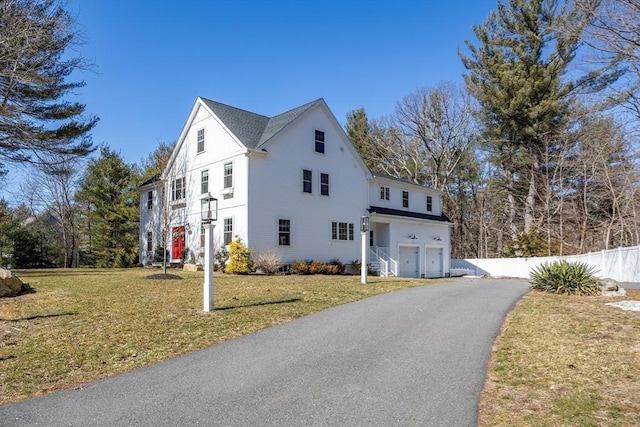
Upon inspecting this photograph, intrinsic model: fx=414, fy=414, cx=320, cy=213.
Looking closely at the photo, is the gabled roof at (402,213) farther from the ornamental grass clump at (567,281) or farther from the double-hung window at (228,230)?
the ornamental grass clump at (567,281)

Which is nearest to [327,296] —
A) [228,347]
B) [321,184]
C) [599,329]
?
[228,347]

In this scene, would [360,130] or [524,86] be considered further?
[360,130]

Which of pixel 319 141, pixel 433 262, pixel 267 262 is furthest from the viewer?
pixel 433 262

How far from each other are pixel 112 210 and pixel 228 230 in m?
14.5

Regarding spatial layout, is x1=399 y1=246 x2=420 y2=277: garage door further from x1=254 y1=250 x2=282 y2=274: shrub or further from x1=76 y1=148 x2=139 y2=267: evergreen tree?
x1=76 y1=148 x2=139 y2=267: evergreen tree

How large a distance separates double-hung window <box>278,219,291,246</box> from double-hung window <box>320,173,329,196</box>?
2.91 meters

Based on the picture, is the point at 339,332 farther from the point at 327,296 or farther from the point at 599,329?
the point at 599,329

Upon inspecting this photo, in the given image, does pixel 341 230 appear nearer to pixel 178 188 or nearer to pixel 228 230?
pixel 228 230

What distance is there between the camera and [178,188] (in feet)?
80.4

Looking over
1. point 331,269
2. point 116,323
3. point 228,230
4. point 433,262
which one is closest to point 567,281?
point 331,269

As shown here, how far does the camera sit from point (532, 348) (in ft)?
21.4

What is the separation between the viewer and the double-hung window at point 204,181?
22234 mm

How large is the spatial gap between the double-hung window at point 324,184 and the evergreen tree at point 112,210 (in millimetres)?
15477

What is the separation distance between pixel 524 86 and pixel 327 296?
25.1 metres
